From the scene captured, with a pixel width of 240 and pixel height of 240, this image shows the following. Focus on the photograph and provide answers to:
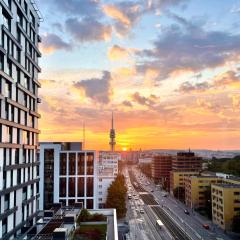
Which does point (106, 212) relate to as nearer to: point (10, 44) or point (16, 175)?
point (16, 175)

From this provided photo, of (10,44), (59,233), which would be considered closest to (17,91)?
(10,44)

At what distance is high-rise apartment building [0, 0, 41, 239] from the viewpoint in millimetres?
30000

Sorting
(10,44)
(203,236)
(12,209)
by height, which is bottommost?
(203,236)

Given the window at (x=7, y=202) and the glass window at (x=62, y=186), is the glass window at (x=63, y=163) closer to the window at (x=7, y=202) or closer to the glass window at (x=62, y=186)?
the glass window at (x=62, y=186)

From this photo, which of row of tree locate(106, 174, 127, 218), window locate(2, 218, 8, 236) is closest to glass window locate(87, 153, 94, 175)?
row of tree locate(106, 174, 127, 218)

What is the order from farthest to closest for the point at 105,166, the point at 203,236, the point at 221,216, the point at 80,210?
the point at 105,166 < the point at 221,216 < the point at 203,236 < the point at 80,210

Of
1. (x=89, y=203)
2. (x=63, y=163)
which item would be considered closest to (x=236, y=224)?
(x=89, y=203)

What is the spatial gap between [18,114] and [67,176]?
2175 inches

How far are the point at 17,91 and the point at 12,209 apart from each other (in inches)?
440

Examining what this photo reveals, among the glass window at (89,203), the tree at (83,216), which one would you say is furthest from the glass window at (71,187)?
the tree at (83,216)

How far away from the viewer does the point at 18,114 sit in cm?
3469

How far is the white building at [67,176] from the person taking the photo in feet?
285

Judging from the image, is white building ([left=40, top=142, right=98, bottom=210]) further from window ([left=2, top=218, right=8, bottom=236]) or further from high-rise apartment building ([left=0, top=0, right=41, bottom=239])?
window ([left=2, top=218, right=8, bottom=236])

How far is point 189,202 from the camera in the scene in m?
114
